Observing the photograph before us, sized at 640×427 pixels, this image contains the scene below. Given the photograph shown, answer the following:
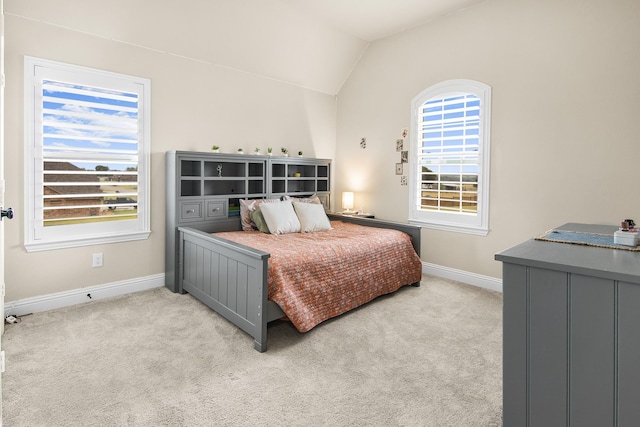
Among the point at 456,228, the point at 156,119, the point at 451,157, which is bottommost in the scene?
the point at 456,228

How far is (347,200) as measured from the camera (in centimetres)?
521

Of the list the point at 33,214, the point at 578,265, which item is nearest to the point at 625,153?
the point at 578,265

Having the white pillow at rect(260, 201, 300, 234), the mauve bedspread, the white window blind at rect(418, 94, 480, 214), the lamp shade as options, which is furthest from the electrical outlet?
the white window blind at rect(418, 94, 480, 214)

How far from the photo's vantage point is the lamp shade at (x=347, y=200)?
5.20 meters

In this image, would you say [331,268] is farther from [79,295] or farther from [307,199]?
[79,295]

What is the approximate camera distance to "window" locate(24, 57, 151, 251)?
306cm

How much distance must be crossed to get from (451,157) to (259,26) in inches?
101

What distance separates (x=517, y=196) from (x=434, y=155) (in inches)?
40.1

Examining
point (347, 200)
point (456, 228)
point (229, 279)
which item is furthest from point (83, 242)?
point (456, 228)

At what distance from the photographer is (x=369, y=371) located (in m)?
2.29

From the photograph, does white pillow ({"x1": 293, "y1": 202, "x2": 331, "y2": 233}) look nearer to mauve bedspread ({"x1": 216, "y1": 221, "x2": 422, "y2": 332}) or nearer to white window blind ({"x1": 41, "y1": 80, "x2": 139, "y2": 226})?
mauve bedspread ({"x1": 216, "y1": 221, "x2": 422, "y2": 332})

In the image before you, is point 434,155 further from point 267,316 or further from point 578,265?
point 578,265

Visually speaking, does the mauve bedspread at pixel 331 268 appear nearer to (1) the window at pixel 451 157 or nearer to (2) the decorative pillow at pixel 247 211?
(2) the decorative pillow at pixel 247 211

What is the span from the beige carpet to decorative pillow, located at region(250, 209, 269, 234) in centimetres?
100
